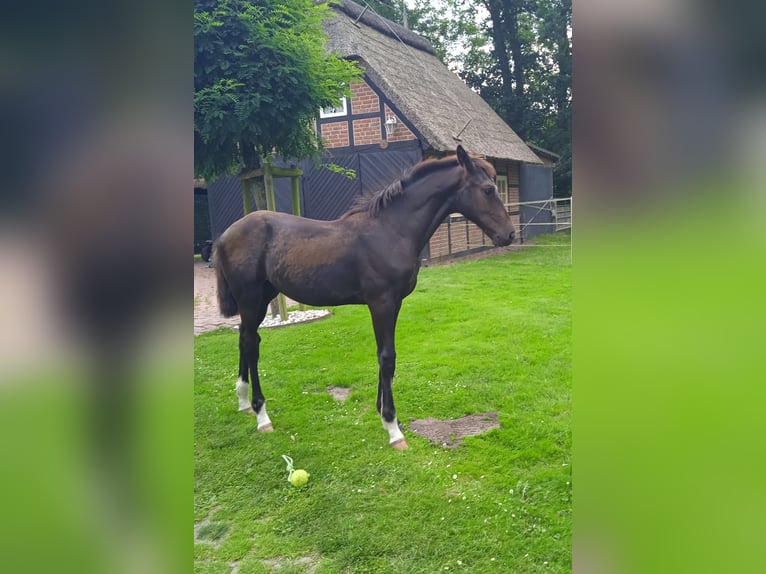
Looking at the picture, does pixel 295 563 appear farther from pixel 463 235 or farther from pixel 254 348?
pixel 463 235

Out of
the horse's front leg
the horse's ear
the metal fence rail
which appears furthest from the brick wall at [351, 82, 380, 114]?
the horse's front leg

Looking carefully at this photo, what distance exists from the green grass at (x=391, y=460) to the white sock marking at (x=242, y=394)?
0.10m

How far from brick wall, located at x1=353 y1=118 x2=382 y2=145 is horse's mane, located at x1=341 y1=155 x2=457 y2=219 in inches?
290

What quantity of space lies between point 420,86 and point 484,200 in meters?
9.97

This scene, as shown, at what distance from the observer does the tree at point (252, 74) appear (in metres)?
4.05

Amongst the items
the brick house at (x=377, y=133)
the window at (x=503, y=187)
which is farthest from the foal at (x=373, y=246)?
the window at (x=503, y=187)

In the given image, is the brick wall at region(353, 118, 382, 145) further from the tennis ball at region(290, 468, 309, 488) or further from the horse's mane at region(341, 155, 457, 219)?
the tennis ball at region(290, 468, 309, 488)

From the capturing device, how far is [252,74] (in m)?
4.16

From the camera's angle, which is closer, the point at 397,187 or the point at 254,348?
the point at 397,187

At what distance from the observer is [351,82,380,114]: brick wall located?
1002 centimetres

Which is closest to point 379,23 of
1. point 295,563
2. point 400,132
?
point 400,132

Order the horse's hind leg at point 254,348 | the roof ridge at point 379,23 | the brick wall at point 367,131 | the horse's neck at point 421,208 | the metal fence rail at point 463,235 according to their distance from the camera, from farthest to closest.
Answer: the roof ridge at point 379,23, the metal fence rail at point 463,235, the brick wall at point 367,131, the horse's hind leg at point 254,348, the horse's neck at point 421,208

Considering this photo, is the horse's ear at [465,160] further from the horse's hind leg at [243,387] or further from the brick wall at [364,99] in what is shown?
the brick wall at [364,99]
